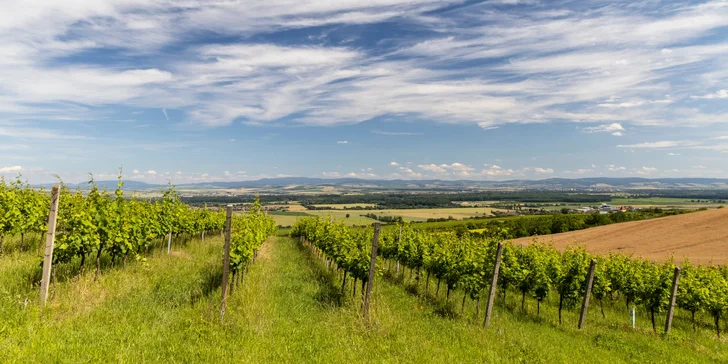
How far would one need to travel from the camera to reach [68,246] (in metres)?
9.75

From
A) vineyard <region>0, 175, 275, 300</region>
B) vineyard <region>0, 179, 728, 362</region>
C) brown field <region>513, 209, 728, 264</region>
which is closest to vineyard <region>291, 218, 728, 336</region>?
vineyard <region>0, 179, 728, 362</region>

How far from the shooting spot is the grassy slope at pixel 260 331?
712cm

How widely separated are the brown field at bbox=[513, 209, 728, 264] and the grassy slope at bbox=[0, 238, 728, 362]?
25641mm

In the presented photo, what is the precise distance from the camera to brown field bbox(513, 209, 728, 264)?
33.6m

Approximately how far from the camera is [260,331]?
339 inches

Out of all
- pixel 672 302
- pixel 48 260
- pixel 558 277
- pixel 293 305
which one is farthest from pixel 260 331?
pixel 672 302

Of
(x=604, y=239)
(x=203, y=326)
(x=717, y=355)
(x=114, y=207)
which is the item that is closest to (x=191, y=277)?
(x=114, y=207)

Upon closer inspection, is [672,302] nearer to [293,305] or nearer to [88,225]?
[293,305]

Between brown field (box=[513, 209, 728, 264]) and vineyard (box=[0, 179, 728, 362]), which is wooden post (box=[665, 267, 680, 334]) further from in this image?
brown field (box=[513, 209, 728, 264])

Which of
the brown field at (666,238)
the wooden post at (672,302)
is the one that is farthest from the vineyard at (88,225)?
the brown field at (666,238)

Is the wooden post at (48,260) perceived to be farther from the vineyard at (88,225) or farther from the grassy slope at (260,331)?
the grassy slope at (260,331)

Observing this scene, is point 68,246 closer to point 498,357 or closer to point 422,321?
point 422,321

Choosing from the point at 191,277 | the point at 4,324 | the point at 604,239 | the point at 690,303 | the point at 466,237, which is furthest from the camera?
the point at 604,239

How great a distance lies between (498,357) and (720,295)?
11030 millimetres
